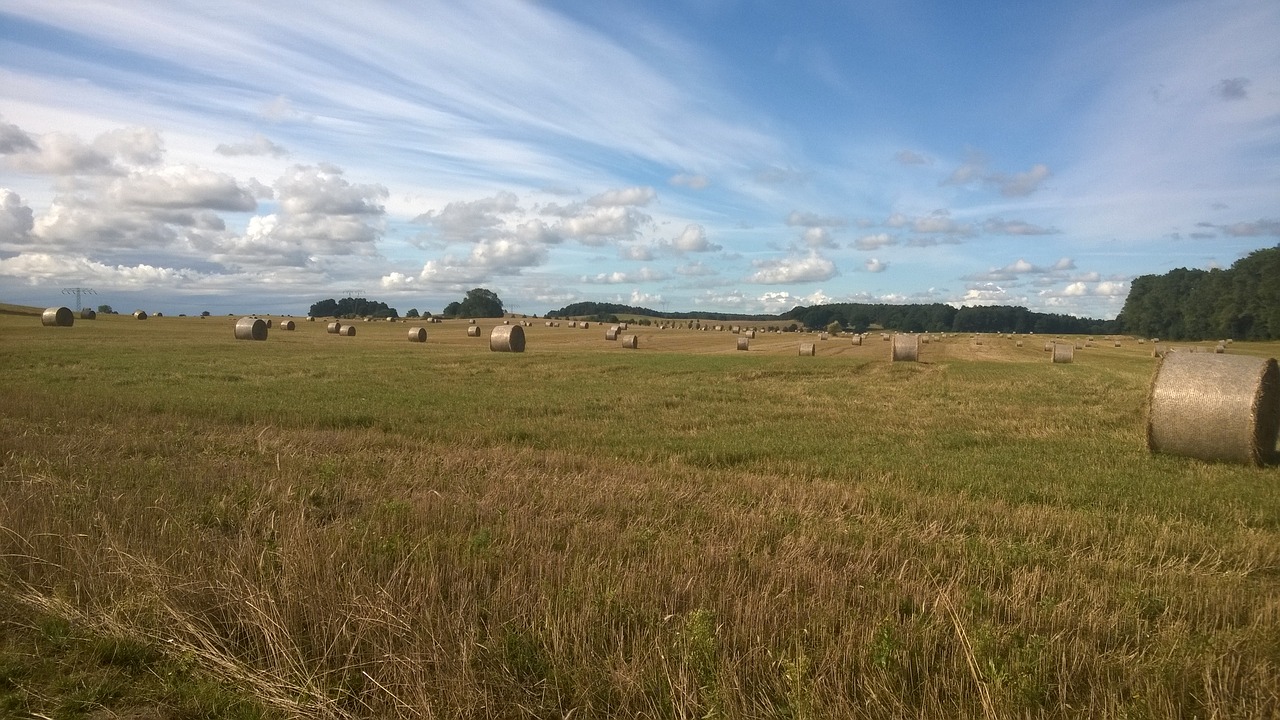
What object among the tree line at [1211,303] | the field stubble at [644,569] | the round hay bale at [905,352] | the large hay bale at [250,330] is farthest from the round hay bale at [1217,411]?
the tree line at [1211,303]

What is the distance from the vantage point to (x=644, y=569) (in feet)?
18.7

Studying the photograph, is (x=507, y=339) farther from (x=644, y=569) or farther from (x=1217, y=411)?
(x=644, y=569)

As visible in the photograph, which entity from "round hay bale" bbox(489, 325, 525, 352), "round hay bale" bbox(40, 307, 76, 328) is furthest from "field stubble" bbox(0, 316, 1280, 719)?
"round hay bale" bbox(40, 307, 76, 328)

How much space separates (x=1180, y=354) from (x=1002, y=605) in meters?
12.6

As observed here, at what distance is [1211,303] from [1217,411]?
398 ft

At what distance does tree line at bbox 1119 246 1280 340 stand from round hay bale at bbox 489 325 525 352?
92.5 metres

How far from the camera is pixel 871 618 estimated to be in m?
→ 5.06

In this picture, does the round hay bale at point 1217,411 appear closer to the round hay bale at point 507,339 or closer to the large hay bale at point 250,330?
the round hay bale at point 507,339

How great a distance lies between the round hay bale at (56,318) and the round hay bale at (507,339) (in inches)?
1380

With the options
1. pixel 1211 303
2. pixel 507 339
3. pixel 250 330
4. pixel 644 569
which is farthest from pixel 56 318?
pixel 1211 303

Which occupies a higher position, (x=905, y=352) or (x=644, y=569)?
(x=905, y=352)

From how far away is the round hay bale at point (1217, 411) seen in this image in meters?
13.3

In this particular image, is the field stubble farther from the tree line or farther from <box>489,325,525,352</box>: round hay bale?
the tree line

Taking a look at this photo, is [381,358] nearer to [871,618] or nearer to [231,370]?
[231,370]
